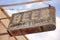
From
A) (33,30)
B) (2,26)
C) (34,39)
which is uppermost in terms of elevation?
(33,30)

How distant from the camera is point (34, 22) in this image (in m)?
1.10

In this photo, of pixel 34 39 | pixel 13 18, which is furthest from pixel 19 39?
pixel 13 18

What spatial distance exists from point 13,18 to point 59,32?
923 mm

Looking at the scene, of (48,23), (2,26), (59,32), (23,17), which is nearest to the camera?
(48,23)

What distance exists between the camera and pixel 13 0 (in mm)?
2051

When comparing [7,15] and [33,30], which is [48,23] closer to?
[33,30]

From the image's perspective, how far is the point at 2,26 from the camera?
2168 mm

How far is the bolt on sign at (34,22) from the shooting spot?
42.1 inches

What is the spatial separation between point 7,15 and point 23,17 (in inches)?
41.8

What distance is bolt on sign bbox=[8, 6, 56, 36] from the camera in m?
1.07

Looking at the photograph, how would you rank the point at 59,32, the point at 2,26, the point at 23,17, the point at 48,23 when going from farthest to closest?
the point at 2,26, the point at 59,32, the point at 23,17, the point at 48,23

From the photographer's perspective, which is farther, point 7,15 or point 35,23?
point 7,15

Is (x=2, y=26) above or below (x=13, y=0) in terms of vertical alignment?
below

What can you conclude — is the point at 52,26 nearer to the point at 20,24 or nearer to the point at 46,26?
the point at 46,26
